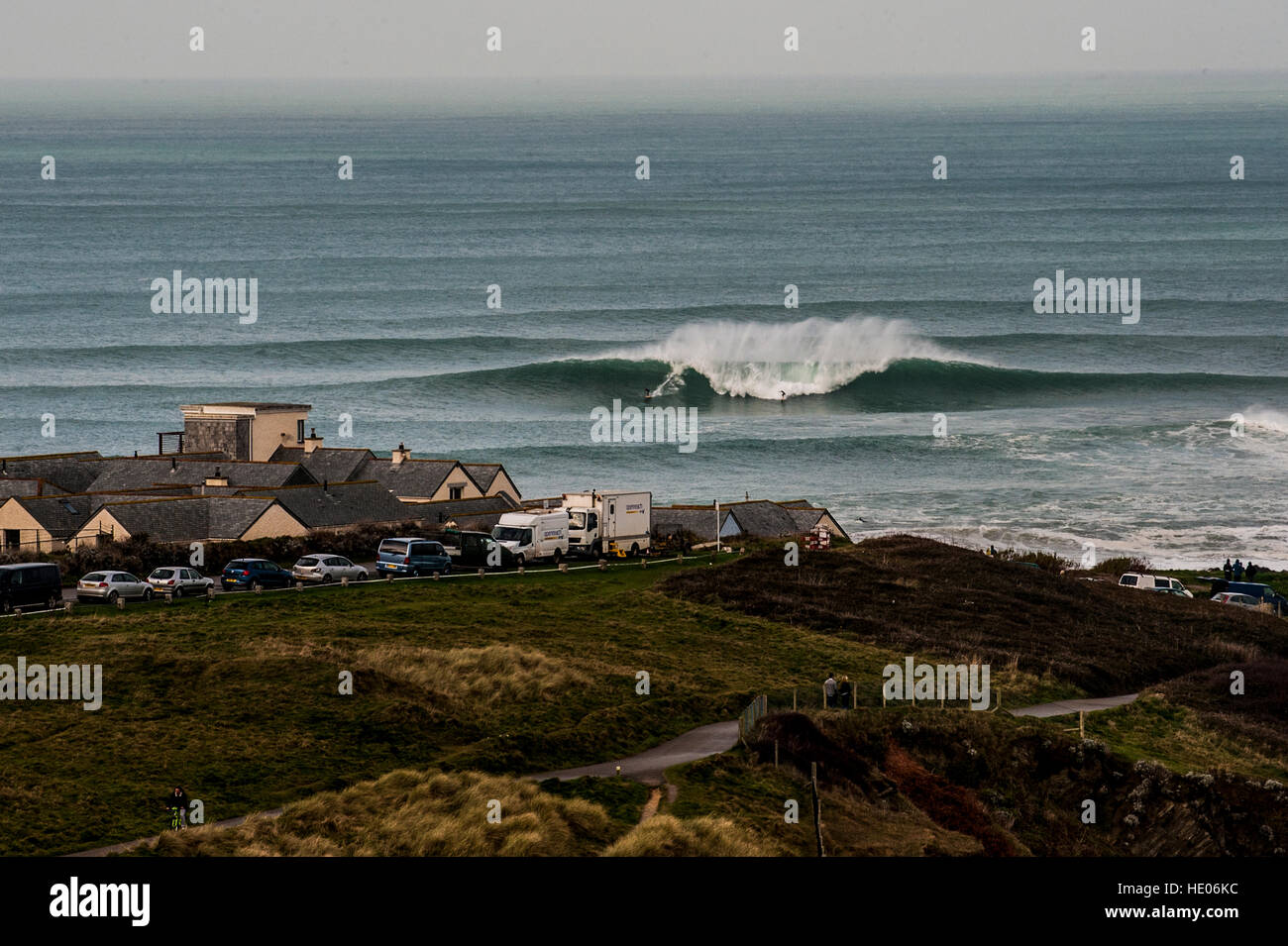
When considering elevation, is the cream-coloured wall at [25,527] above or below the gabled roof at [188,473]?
below

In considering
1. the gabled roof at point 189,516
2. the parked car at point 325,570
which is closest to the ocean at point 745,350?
the gabled roof at point 189,516

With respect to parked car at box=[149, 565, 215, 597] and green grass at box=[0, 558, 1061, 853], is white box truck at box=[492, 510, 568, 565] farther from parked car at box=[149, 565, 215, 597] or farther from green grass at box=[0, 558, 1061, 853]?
parked car at box=[149, 565, 215, 597]

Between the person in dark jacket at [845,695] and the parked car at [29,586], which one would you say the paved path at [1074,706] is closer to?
the person in dark jacket at [845,695]

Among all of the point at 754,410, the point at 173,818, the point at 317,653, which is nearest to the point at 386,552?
the point at 317,653

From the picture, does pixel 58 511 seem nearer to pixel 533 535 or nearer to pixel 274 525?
pixel 274 525

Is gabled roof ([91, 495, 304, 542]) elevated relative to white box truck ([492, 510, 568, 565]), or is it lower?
elevated

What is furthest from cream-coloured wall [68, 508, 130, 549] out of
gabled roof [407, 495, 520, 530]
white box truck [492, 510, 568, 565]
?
white box truck [492, 510, 568, 565]

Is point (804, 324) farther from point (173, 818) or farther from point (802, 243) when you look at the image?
point (173, 818)
